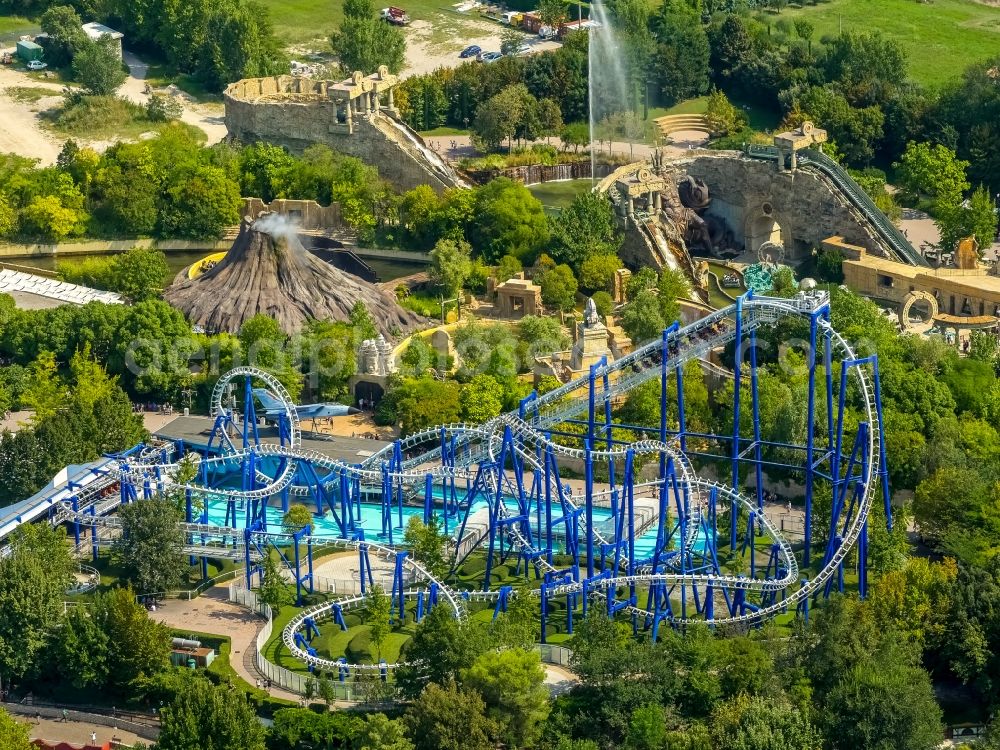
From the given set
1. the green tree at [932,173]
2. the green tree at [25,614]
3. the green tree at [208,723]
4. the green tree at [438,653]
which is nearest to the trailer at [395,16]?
the green tree at [932,173]

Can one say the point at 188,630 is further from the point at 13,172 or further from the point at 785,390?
the point at 13,172

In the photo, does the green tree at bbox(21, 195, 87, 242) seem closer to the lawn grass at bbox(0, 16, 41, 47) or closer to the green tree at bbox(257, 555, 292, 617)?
the lawn grass at bbox(0, 16, 41, 47)

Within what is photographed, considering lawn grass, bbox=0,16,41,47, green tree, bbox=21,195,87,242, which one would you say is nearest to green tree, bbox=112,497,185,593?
green tree, bbox=21,195,87,242

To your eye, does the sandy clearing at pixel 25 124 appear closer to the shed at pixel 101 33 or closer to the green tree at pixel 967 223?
the shed at pixel 101 33

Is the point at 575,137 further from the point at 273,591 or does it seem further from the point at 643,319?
the point at 273,591

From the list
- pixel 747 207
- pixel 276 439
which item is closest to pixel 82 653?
pixel 276 439

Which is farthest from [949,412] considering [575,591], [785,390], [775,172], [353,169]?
[353,169]
